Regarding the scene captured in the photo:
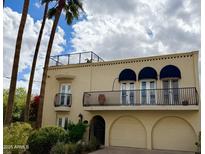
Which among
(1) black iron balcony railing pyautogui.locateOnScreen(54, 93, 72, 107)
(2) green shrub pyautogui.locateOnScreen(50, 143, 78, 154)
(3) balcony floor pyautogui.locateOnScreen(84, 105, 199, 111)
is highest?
(1) black iron balcony railing pyautogui.locateOnScreen(54, 93, 72, 107)

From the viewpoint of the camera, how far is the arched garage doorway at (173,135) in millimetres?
14802

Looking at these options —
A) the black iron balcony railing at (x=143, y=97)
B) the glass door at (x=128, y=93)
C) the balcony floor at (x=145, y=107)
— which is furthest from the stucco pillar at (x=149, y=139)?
the glass door at (x=128, y=93)

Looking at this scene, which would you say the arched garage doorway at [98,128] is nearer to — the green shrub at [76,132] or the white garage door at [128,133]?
the white garage door at [128,133]

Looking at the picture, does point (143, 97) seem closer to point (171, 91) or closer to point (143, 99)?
point (143, 99)

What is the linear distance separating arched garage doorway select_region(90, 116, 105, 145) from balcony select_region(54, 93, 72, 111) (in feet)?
8.31

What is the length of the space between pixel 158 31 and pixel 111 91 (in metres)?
6.53

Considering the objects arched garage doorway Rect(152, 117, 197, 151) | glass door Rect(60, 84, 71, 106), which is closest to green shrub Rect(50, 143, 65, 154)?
glass door Rect(60, 84, 71, 106)

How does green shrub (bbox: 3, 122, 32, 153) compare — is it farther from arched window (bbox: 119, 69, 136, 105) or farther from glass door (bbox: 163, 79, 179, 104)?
glass door (bbox: 163, 79, 179, 104)

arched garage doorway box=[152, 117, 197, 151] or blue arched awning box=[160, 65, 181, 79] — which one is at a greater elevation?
blue arched awning box=[160, 65, 181, 79]

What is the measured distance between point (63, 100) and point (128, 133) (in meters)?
6.38

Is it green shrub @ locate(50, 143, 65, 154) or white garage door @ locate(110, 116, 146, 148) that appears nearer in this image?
green shrub @ locate(50, 143, 65, 154)

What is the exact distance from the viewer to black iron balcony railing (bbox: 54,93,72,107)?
19.1m

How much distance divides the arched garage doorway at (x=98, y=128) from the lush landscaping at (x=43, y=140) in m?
2.21

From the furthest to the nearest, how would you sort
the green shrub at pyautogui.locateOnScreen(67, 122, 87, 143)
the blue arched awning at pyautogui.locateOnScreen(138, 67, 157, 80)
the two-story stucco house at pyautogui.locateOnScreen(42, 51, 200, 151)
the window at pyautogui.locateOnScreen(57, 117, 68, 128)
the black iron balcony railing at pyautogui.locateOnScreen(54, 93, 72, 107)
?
the black iron balcony railing at pyautogui.locateOnScreen(54, 93, 72, 107) → the window at pyautogui.locateOnScreen(57, 117, 68, 128) → the blue arched awning at pyautogui.locateOnScreen(138, 67, 157, 80) → the green shrub at pyautogui.locateOnScreen(67, 122, 87, 143) → the two-story stucco house at pyautogui.locateOnScreen(42, 51, 200, 151)
